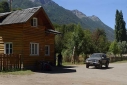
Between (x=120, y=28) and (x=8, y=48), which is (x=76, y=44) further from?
(x=120, y=28)

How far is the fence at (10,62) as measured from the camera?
2369 centimetres

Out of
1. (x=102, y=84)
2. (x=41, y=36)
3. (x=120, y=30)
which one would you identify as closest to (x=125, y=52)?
(x=120, y=30)

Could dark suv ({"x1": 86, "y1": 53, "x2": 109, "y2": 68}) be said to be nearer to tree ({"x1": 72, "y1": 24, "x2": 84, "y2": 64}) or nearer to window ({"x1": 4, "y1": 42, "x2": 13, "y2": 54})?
window ({"x1": 4, "y1": 42, "x2": 13, "y2": 54})

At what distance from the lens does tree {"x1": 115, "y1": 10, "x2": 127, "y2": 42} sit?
10462cm

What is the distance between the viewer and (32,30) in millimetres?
27297

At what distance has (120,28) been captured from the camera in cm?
10456

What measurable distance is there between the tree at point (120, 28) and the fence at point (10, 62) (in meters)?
84.2

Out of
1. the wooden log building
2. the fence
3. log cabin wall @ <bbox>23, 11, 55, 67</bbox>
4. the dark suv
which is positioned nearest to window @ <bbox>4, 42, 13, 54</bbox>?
the wooden log building

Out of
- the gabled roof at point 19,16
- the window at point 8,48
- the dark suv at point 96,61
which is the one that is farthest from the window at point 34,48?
the dark suv at point 96,61

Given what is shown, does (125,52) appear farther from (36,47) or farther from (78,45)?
(36,47)

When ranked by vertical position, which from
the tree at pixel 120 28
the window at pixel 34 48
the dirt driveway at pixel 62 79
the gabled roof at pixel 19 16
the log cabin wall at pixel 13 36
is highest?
the tree at pixel 120 28

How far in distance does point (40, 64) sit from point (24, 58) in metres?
2.14

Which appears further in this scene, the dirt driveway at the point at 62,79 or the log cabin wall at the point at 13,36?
the log cabin wall at the point at 13,36

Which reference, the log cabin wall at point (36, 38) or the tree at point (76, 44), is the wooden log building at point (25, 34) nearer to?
the log cabin wall at point (36, 38)
